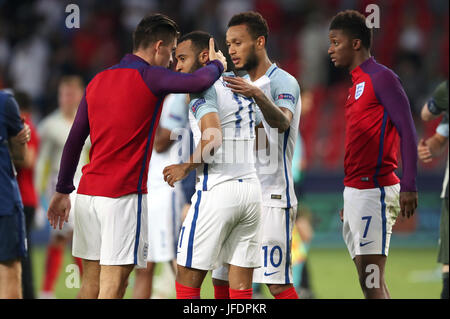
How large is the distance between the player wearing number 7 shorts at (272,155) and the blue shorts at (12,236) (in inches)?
56.1

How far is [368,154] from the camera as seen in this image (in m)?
5.01

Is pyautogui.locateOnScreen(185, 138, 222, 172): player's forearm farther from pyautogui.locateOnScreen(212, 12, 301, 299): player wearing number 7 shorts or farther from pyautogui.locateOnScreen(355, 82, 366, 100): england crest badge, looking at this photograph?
pyautogui.locateOnScreen(355, 82, 366, 100): england crest badge

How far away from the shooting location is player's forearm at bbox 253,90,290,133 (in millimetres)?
4617

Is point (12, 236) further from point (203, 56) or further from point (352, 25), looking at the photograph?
point (352, 25)

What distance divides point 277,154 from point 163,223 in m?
1.85

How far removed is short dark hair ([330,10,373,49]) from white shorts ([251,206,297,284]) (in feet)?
4.24

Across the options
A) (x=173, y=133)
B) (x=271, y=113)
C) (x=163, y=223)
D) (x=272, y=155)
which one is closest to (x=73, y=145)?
(x=271, y=113)

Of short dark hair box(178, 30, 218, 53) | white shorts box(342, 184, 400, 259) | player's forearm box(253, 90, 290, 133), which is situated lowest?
white shorts box(342, 184, 400, 259)

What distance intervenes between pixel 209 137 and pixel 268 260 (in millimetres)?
1140

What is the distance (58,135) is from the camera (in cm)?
817

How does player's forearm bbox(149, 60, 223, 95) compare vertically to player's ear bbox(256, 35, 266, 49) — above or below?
below

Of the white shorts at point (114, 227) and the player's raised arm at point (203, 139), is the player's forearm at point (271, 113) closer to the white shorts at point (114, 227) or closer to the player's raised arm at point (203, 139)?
the player's raised arm at point (203, 139)

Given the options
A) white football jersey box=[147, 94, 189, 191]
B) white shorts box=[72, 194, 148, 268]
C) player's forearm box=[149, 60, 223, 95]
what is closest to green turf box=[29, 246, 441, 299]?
white football jersey box=[147, 94, 189, 191]
